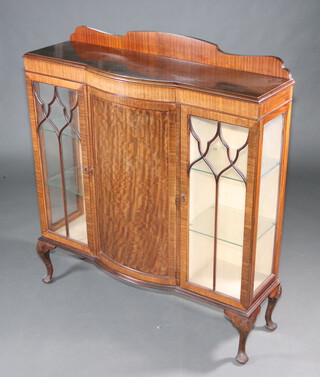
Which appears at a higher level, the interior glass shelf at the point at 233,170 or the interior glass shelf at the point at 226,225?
the interior glass shelf at the point at 233,170

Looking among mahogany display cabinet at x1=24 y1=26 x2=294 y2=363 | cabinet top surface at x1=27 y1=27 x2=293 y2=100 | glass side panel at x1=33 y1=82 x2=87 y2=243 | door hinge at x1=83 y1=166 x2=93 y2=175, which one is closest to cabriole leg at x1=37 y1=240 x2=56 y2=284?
glass side panel at x1=33 y1=82 x2=87 y2=243

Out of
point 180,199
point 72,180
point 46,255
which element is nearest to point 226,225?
point 180,199

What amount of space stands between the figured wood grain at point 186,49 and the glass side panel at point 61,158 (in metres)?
0.34

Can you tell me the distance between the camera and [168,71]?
271cm

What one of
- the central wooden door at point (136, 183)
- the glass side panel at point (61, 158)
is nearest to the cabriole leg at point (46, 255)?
the glass side panel at point (61, 158)

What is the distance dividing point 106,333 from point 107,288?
1.13 ft

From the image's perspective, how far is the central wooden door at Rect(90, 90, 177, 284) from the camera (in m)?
2.69

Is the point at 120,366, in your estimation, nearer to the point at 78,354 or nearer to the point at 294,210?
the point at 78,354

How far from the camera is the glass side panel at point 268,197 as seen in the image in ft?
8.55

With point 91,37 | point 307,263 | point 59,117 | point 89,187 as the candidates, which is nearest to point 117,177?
point 89,187

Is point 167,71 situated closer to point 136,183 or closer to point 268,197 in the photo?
point 136,183

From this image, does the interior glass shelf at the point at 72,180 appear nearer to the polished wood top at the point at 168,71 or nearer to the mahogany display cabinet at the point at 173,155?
the mahogany display cabinet at the point at 173,155

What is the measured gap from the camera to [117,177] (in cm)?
288

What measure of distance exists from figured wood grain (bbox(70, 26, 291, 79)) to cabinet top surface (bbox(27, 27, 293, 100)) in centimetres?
2
